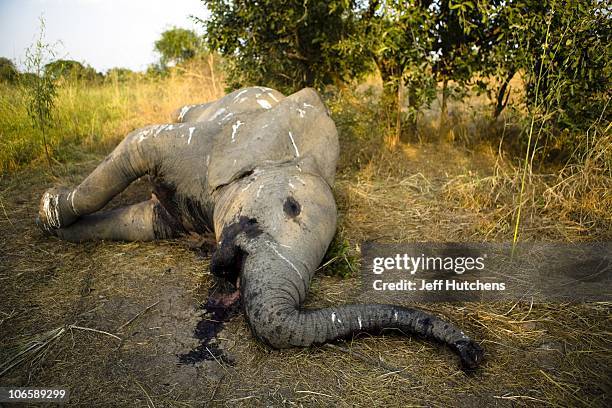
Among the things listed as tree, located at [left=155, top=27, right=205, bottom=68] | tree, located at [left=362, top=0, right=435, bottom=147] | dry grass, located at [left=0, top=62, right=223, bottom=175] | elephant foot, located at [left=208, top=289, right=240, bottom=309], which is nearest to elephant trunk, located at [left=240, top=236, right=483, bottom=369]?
elephant foot, located at [left=208, top=289, right=240, bottom=309]

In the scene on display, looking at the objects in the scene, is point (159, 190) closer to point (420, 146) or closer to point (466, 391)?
point (466, 391)

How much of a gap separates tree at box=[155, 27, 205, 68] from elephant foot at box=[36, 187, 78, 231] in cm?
1306

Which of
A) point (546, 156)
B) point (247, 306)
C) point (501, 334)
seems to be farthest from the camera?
point (546, 156)

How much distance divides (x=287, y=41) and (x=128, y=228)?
317 centimetres

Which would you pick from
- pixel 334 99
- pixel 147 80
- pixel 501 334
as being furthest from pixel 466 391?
pixel 147 80

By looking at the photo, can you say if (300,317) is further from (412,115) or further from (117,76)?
(117,76)

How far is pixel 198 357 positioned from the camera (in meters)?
2.65

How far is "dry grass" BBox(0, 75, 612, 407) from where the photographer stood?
2385mm

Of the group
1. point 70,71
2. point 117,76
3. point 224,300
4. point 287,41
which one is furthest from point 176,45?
point 224,300

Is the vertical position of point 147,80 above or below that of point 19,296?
above

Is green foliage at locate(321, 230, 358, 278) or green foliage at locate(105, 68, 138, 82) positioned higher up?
green foliage at locate(105, 68, 138, 82)

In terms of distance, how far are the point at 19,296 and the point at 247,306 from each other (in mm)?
1736

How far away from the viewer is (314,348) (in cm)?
260

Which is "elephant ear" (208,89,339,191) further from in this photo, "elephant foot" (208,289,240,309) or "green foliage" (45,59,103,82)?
"green foliage" (45,59,103,82)
